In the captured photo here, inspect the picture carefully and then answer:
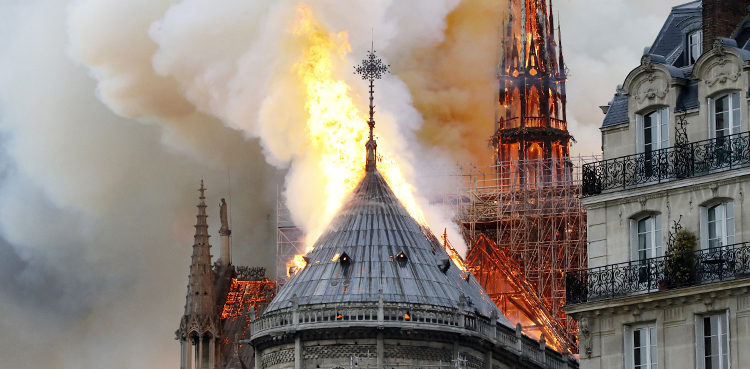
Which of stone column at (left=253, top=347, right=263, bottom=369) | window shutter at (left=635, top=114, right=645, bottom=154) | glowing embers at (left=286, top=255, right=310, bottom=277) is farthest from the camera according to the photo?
glowing embers at (left=286, top=255, right=310, bottom=277)

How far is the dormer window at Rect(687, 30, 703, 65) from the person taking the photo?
208 ft

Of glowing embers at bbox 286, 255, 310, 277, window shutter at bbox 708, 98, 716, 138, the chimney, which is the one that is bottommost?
window shutter at bbox 708, 98, 716, 138

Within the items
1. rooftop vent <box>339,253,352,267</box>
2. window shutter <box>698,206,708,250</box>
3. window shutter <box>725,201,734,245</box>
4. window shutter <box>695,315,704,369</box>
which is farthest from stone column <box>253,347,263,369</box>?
window shutter <box>725,201,734,245</box>

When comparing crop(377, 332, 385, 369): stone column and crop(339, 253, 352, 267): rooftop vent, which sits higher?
crop(339, 253, 352, 267): rooftop vent

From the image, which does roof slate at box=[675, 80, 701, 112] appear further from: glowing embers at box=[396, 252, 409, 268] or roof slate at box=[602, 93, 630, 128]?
glowing embers at box=[396, 252, 409, 268]

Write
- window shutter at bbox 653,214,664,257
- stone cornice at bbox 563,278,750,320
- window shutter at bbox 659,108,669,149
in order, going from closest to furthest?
stone cornice at bbox 563,278,750,320, window shutter at bbox 653,214,664,257, window shutter at bbox 659,108,669,149

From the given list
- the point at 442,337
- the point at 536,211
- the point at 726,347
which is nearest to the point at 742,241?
the point at 726,347

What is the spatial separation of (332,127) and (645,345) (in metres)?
46.2

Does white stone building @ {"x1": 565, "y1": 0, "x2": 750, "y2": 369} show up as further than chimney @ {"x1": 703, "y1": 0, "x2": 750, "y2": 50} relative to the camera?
No

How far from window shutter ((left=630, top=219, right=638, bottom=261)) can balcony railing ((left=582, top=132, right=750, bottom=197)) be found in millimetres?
1119

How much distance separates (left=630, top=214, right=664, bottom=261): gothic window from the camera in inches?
2372

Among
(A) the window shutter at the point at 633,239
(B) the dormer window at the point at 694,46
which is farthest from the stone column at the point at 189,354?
(A) the window shutter at the point at 633,239

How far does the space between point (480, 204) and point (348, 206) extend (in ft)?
66.8

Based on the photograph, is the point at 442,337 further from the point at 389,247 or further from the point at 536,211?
the point at 536,211
